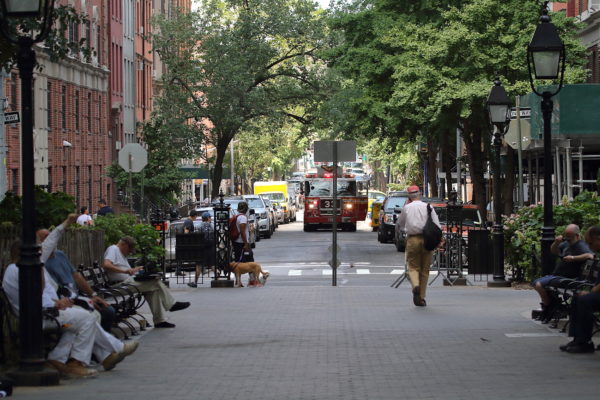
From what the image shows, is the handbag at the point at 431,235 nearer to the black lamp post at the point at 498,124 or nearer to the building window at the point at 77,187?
the black lamp post at the point at 498,124

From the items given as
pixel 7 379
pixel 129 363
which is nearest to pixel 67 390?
pixel 7 379

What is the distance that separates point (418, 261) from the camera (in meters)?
19.3

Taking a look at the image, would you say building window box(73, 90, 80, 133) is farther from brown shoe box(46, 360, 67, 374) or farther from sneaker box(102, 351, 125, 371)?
brown shoe box(46, 360, 67, 374)

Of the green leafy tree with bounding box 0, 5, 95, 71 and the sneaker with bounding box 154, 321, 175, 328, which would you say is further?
the sneaker with bounding box 154, 321, 175, 328

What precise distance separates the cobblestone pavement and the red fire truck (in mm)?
42585

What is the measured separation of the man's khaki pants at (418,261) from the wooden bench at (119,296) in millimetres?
4568

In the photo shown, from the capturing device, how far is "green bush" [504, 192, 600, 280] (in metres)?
21.3

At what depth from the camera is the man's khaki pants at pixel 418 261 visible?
1923 centimetres

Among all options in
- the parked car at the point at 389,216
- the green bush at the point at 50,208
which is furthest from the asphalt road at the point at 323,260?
the green bush at the point at 50,208

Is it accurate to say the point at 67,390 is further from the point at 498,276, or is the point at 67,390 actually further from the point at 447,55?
the point at 447,55

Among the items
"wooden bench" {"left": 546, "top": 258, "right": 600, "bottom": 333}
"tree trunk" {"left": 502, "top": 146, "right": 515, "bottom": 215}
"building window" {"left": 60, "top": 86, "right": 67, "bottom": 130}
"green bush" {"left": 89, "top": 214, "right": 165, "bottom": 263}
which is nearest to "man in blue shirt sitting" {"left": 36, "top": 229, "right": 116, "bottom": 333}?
"wooden bench" {"left": 546, "top": 258, "right": 600, "bottom": 333}

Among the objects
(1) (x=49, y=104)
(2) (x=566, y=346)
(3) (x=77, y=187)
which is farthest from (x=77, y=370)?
(3) (x=77, y=187)

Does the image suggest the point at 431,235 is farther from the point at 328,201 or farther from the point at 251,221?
the point at 328,201

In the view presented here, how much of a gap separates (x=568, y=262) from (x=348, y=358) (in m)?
3.68
